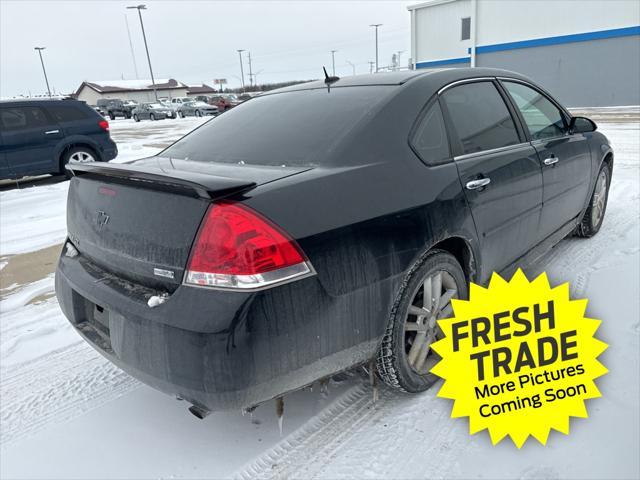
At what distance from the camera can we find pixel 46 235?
5645 mm

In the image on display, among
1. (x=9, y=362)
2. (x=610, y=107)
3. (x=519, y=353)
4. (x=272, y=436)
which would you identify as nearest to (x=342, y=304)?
(x=272, y=436)

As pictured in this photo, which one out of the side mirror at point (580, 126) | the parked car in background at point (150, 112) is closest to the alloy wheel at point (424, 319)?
the side mirror at point (580, 126)

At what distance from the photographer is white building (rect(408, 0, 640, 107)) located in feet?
72.7

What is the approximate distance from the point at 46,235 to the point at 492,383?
5.24 meters

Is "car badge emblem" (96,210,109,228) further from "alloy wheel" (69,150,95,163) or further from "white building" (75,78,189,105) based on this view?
"white building" (75,78,189,105)

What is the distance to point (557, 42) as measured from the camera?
23.9m

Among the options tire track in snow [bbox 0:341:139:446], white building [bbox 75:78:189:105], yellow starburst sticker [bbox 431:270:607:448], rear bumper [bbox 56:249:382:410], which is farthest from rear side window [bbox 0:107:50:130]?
white building [bbox 75:78:189:105]

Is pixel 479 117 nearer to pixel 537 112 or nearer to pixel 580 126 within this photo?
pixel 537 112

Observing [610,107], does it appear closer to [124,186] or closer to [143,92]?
[124,186]

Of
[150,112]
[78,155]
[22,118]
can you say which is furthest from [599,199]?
[150,112]

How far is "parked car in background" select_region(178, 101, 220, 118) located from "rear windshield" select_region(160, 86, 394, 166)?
34.3m

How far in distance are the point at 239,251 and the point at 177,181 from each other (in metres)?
0.37

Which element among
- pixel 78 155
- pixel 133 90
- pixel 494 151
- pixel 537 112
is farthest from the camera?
pixel 133 90

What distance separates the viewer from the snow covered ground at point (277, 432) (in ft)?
6.67
